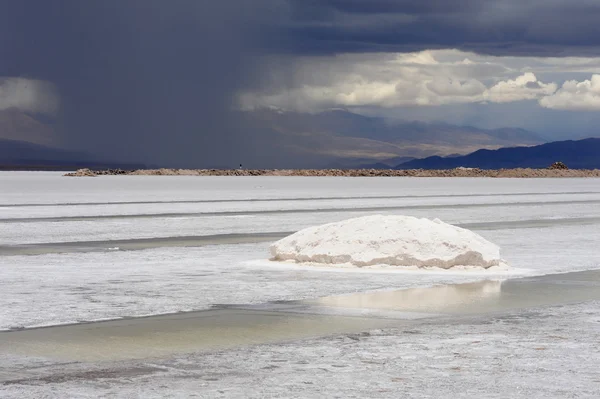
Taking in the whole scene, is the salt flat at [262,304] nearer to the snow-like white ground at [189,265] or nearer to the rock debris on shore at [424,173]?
the snow-like white ground at [189,265]

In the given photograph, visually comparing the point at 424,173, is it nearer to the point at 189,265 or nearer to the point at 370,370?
the point at 189,265

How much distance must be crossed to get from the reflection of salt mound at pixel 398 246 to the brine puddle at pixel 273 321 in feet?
7.57

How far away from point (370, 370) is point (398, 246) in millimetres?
9683

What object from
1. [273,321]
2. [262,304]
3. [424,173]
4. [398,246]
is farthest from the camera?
[424,173]

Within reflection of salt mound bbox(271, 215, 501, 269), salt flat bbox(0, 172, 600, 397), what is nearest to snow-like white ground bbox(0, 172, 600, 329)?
salt flat bbox(0, 172, 600, 397)

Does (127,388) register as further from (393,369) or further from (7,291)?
(7,291)

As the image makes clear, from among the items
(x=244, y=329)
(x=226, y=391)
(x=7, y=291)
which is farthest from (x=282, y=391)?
(x=7, y=291)

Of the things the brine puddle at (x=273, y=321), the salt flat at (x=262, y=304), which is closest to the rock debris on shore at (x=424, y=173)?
the salt flat at (x=262, y=304)

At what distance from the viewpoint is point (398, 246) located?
19047 mm

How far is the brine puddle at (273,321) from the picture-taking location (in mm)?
10742

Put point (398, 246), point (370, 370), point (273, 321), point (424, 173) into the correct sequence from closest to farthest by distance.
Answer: point (370, 370) → point (273, 321) → point (398, 246) → point (424, 173)

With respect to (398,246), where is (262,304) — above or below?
below

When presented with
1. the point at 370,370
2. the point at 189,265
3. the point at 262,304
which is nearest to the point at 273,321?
the point at 262,304

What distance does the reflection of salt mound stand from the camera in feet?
61.8
